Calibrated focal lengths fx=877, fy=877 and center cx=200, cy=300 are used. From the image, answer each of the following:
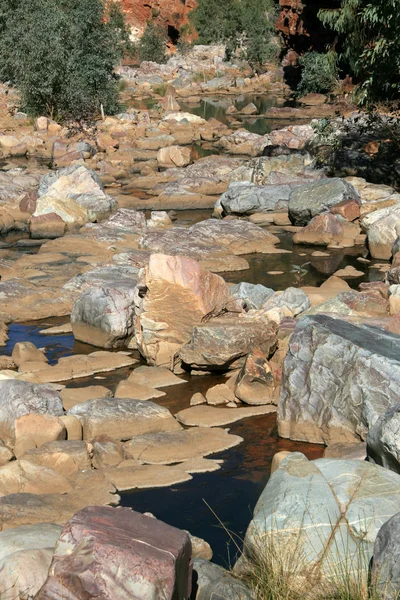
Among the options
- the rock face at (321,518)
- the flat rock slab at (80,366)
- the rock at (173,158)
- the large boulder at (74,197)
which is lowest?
the rock at (173,158)

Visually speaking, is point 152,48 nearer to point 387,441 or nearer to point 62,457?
point 62,457

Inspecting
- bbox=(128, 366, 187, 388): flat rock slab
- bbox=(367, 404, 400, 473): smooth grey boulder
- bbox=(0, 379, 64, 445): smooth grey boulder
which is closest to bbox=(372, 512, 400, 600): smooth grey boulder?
bbox=(367, 404, 400, 473): smooth grey boulder

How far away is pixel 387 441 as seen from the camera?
6828mm

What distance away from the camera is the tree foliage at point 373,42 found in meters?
18.9

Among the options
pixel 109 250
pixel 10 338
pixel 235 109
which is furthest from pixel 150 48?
pixel 10 338

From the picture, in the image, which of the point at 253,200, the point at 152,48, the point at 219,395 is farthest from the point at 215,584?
the point at 152,48

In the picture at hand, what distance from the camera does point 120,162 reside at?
27.7 m

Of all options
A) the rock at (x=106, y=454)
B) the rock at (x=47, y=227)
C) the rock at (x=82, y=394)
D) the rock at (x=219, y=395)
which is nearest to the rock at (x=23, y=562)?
the rock at (x=106, y=454)

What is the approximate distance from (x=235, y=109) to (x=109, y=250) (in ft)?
93.0

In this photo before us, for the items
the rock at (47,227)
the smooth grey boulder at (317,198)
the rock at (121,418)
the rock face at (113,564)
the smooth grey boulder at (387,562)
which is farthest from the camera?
the smooth grey boulder at (317,198)

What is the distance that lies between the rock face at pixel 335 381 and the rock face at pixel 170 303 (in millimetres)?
2435

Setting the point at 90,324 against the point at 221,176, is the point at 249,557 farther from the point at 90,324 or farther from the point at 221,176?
the point at 221,176

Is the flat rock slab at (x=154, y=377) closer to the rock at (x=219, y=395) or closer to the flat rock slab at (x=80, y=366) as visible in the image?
the flat rock slab at (x=80, y=366)

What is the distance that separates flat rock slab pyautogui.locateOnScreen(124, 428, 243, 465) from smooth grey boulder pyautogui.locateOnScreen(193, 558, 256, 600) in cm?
259
